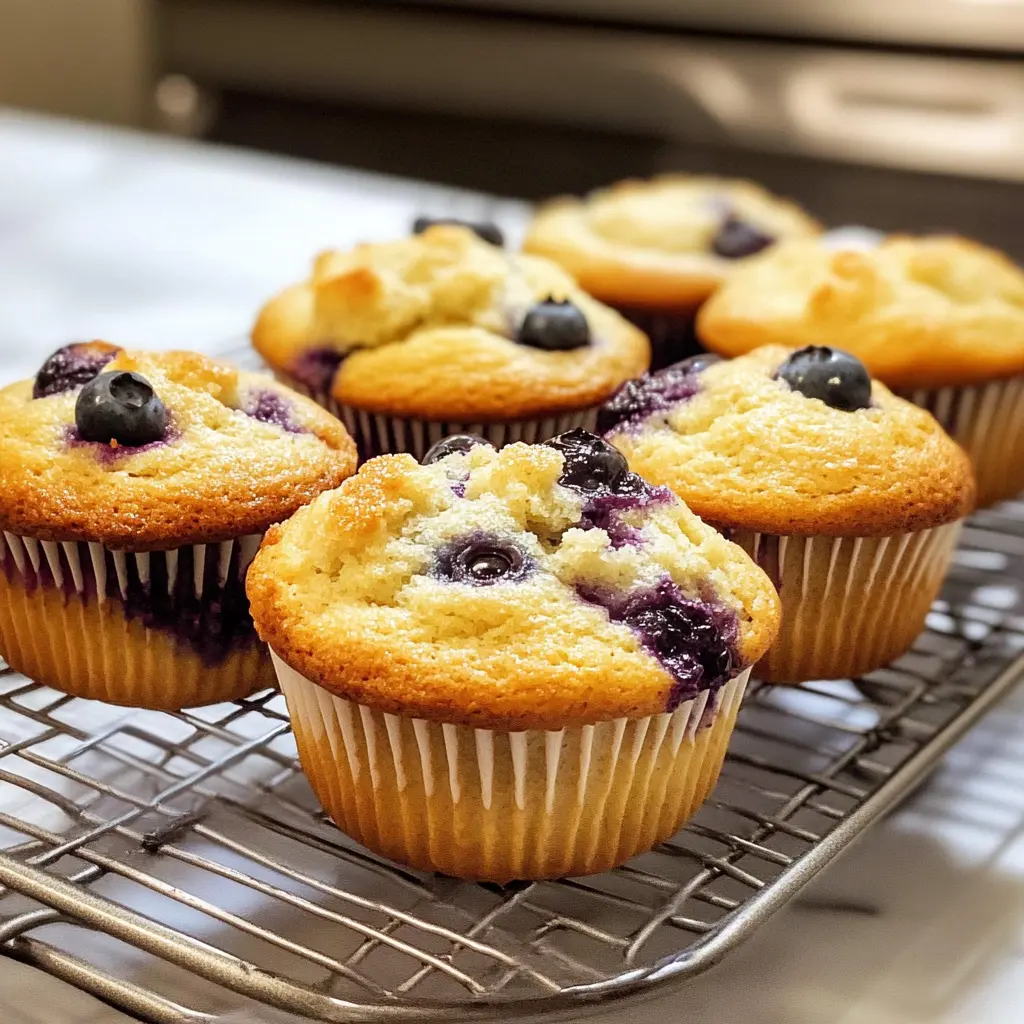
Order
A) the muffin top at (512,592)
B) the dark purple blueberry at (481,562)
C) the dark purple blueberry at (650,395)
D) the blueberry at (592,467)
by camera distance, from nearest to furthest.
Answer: the muffin top at (512,592)
the dark purple blueberry at (481,562)
the blueberry at (592,467)
the dark purple blueberry at (650,395)

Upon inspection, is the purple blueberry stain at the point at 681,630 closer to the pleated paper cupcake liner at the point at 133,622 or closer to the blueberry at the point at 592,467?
the blueberry at the point at 592,467

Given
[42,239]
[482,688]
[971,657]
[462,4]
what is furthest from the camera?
[462,4]

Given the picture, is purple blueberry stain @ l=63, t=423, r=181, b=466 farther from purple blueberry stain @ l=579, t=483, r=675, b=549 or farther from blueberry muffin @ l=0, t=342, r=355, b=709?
purple blueberry stain @ l=579, t=483, r=675, b=549

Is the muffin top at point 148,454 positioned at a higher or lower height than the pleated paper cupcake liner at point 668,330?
higher

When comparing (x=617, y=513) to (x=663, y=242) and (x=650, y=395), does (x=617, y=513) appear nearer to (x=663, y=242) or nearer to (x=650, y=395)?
(x=650, y=395)

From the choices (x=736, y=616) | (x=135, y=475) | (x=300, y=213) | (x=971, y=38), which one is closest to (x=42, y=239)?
(x=300, y=213)

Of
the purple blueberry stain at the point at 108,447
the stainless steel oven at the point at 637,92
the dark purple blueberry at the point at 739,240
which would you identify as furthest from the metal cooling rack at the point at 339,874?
the stainless steel oven at the point at 637,92

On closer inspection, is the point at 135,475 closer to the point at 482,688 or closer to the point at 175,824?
the point at 175,824
